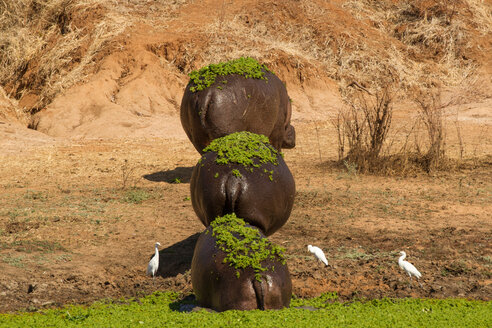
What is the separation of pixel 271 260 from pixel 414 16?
20.3 meters

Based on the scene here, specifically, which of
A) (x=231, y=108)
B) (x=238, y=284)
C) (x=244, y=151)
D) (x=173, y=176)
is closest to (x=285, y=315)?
(x=238, y=284)

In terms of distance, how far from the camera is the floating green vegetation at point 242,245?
4809 millimetres

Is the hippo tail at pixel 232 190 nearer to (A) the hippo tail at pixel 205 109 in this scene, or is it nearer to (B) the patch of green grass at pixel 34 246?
(B) the patch of green grass at pixel 34 246

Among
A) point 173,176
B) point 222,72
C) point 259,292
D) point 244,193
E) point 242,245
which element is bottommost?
point 173,176

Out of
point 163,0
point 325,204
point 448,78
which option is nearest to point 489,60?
point 448,78

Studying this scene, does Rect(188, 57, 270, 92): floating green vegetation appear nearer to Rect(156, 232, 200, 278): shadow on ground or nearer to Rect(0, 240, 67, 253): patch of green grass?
Rect(156, 232, 200, 278): shadow on ground

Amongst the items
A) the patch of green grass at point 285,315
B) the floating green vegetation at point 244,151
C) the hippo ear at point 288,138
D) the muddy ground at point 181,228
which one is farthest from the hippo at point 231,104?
the patch of green grass at point 285,315

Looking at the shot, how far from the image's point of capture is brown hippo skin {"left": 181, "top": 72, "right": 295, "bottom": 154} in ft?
27.0

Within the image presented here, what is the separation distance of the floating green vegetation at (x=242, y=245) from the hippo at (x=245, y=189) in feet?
0.69

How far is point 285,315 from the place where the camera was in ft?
15.3

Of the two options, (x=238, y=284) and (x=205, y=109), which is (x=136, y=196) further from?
(x=238, y=284)

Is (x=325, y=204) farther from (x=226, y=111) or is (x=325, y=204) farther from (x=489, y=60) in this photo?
(x=489, y=60)

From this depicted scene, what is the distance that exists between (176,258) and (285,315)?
2.51m

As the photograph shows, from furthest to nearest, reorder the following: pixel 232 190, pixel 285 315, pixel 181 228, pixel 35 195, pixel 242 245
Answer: pixel 35 195 < pixel 181 228 < pixel 232 190 < pixel 242 245 < pixel 285 315
